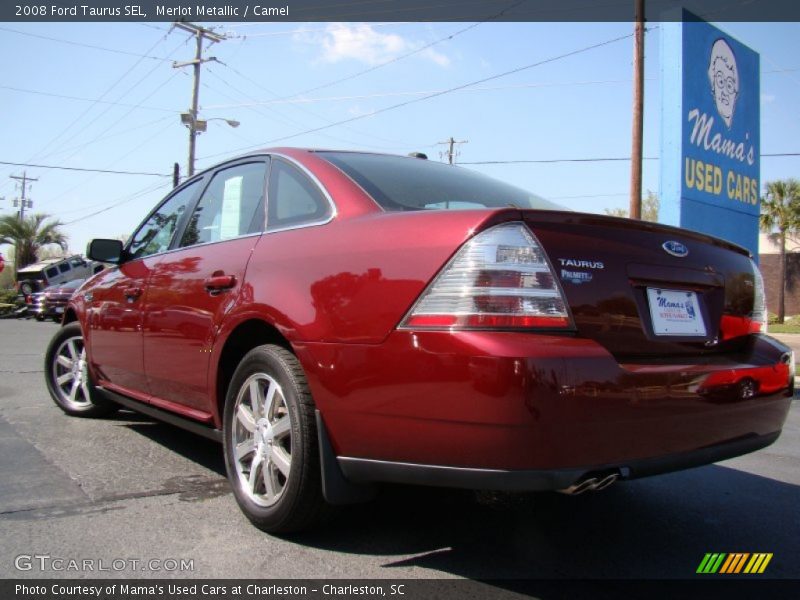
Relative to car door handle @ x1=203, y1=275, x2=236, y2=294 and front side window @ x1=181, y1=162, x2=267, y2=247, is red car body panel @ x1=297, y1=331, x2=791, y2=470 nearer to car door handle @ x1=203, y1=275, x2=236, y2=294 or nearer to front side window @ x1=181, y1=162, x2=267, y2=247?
car door handle @ x1=203, y1=275, x2=236, y2=294

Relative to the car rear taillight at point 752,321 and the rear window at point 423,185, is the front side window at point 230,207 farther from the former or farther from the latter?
the car rear taillight at point 752,321

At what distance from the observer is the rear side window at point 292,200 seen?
2.78m

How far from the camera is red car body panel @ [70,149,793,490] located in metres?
1.98

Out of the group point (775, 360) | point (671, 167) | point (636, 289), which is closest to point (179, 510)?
point (636, 289)

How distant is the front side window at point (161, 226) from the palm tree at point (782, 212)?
3357 centimetres

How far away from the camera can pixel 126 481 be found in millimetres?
3379

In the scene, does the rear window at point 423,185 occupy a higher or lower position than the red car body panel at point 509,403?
higher

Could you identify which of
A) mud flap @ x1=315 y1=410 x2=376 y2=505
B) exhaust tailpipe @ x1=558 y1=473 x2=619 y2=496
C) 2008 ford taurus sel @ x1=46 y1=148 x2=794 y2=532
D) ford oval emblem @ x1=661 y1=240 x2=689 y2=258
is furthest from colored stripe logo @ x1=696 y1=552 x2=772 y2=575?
mud flap @ x1=315 y1=410 x2=376 y2=505

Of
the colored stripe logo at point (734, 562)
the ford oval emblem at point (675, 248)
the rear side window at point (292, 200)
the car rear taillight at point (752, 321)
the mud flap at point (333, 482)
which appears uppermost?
the rear side window at point (292, 200)

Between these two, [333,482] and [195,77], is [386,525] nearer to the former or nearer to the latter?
[333,482]

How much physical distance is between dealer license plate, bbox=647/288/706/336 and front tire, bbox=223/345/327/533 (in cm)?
128

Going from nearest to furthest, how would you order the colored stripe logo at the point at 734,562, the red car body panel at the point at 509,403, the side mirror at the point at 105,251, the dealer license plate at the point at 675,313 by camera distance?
1. the red car body panel at the point at 509,403
2. the dealer license plate at the point at 675,313
3. the colored stripe logo at the point at 734,562
4. the side mirror at the point at 105,251

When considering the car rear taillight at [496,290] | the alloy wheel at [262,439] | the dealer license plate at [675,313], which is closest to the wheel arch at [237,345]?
the alloy wheel at [262,439]

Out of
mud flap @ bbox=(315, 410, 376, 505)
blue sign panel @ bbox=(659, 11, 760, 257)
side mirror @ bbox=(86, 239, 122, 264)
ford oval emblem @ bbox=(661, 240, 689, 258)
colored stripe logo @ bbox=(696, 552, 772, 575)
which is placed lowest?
colored stripe logo @ bbox=(696, 552, 772, 575)
